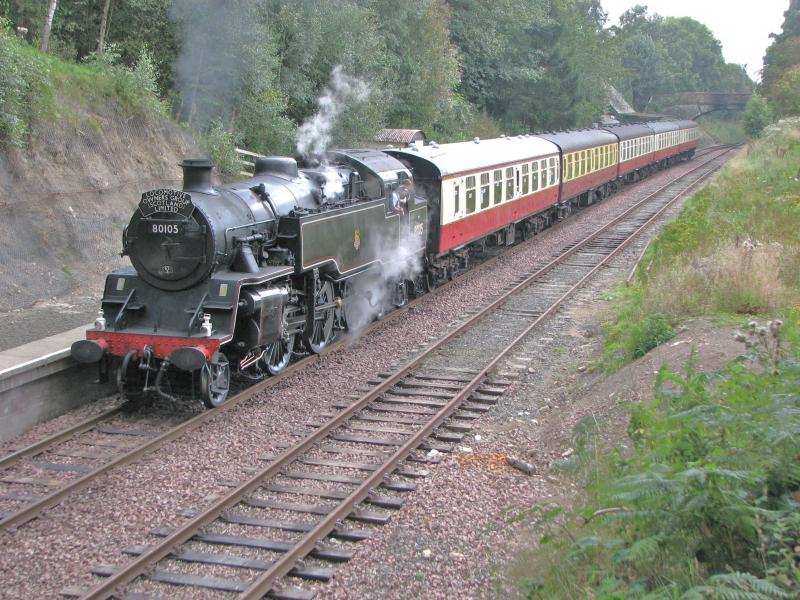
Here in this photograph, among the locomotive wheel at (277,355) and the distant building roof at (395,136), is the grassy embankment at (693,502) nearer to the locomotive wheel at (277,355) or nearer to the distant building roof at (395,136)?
the locomotive wheel at (277,355)

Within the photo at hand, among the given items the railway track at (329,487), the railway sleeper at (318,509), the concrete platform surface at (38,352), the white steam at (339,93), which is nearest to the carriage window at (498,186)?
the white steam at (339,93)

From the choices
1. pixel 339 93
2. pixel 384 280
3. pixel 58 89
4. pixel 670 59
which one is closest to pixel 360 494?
pixel 384 280

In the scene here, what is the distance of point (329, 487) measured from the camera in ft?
23.8

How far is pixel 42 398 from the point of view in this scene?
9.15 metres

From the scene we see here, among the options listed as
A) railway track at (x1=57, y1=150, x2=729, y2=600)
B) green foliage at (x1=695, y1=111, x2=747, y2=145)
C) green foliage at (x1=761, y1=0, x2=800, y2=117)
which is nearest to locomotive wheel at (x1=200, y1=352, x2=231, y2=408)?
railway track at (x1=57, y1=150, x2=729, y2=600)

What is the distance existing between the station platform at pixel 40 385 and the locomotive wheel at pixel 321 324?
8.77 ft

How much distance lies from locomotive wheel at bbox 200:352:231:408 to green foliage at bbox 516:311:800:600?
457 cm

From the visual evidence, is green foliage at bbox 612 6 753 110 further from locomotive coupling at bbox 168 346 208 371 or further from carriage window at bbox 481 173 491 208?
locomotive coupling at bbox 168 346 208 371

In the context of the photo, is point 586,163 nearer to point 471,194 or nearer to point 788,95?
point 471,194

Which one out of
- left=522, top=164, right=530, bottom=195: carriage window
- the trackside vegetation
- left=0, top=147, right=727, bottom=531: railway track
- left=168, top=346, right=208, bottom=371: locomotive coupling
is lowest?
left=0, top=147, right=727, bottom=531: railway track

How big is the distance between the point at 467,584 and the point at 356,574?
80 centimetres

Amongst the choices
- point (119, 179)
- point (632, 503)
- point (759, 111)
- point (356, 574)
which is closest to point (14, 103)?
point (119, 179)

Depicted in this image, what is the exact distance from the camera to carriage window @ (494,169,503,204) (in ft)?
59.8

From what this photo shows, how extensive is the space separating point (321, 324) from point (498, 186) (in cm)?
813
